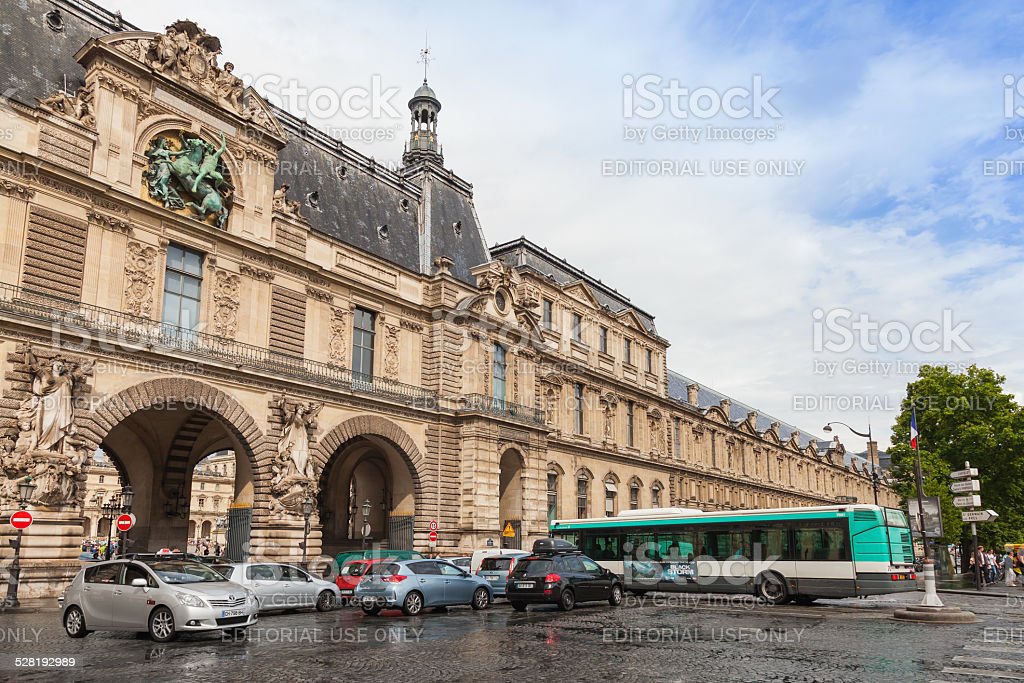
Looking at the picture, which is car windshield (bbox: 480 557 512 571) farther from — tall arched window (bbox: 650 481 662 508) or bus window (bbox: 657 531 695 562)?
tall arched window (bbox: 650 481 662 508)

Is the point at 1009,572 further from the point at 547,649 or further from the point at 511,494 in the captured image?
the point at 547,649

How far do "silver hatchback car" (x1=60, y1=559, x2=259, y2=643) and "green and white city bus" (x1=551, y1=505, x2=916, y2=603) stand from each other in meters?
15.4

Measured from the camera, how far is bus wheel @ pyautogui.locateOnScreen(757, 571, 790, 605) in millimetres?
23516

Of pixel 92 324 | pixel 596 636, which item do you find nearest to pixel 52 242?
pixel 92 324

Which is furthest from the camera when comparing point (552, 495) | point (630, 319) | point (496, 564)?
point (630, 319)

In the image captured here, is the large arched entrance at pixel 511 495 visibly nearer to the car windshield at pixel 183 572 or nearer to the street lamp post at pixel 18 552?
the street lamp post at pixel 18 552

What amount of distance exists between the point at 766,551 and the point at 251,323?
18.8 m

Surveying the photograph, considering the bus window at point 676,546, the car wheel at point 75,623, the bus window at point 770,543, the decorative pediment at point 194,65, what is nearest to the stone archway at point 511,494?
the bus window at point 676,546

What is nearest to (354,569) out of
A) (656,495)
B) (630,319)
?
(630,319)

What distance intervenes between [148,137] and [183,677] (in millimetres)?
20728

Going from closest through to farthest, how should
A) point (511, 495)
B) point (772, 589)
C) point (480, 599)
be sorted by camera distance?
1. point (480, 599)
2. point (772, 589)
3. point (511, 495)

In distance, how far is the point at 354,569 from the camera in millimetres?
22922

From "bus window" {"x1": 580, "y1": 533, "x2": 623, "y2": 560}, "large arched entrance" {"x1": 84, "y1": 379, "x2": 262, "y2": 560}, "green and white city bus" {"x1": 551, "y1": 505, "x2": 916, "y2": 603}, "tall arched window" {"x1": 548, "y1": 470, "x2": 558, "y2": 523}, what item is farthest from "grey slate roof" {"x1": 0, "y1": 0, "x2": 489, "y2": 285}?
"green and white city bus" {"x1": 551, "y1": 505, "x2": 916, "y2": 603}

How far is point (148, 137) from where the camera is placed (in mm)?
26219
